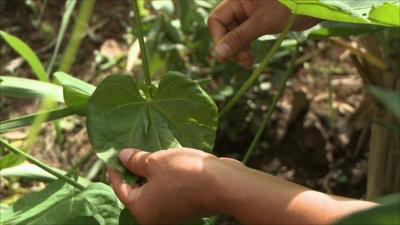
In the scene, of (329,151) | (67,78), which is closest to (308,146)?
(329,151)

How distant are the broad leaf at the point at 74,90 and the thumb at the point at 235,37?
0.88 ft

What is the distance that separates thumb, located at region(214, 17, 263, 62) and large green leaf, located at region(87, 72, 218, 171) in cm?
24

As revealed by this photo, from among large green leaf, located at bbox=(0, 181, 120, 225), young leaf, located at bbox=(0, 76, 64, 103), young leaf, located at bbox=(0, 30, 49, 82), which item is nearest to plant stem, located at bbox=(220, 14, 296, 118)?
large green leaf, located at bbox=(0, 181, 120, 225)

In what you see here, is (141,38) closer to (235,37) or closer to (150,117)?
(150,117)

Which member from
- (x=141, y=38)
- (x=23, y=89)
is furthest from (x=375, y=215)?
(x=23, y=89)

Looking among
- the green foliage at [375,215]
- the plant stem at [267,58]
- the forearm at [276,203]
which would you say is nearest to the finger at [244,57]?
the plant stem at [267,58]

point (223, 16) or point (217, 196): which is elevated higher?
point (223, 16)

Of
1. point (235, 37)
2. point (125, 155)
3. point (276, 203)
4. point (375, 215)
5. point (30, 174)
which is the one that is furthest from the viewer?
point (30, 174)

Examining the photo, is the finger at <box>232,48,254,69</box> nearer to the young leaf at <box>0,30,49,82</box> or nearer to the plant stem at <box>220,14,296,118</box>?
the plant stem at <box>220,14,296,118</box>

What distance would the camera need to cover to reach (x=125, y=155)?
84 cm

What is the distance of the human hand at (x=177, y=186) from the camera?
75 centimetres

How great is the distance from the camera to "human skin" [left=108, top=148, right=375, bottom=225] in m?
0.72

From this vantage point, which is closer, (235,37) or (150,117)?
(150,117)

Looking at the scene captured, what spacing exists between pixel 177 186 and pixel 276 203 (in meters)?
0.12
